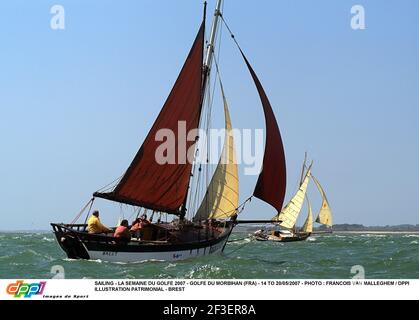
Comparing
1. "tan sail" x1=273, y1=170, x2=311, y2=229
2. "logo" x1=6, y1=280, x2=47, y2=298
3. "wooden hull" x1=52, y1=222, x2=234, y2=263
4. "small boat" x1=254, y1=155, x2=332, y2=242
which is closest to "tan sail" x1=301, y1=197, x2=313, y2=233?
"small boat" x1=254, y1=155, x2=332, y2=242

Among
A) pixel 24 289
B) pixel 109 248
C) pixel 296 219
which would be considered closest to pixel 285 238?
pixel 296 219

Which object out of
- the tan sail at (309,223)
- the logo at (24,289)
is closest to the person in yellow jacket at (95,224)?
the logo at (24,289)

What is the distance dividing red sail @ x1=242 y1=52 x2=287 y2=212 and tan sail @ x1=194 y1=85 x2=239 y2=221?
154 centimetres

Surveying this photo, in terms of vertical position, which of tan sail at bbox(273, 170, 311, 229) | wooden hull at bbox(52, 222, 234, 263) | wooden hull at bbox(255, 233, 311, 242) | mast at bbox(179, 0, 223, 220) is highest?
mast at bbox(179, 0, 223, 220)

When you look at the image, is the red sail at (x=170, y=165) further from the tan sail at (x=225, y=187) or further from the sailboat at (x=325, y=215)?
the sailboat at (x=325, y=215)

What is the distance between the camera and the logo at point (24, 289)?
9.23 meters

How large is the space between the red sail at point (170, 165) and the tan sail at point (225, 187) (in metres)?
2.82

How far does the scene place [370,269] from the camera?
2233 centimetres

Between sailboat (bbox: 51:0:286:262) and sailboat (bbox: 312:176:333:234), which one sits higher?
sailboat (bbox: 51:0:286:262)

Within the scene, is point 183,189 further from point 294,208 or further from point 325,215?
point 325,215

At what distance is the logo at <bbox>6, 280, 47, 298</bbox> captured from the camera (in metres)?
9.23

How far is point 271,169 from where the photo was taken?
1220 inches

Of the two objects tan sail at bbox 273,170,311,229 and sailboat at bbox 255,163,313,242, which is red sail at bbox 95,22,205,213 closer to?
sailboat at bbox 255,163,313,242
